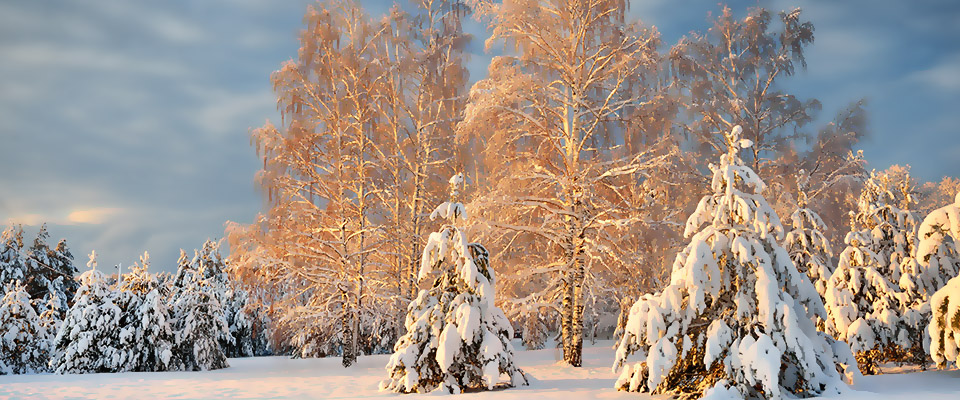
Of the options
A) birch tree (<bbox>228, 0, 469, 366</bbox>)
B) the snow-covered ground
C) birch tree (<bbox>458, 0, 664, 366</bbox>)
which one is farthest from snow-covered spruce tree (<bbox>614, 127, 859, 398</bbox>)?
birch tree (<bbox>228, 0, 469, 366</bbox>)

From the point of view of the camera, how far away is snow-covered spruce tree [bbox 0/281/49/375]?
1906 centimetres

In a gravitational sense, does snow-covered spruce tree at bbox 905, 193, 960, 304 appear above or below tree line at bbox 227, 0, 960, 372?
below

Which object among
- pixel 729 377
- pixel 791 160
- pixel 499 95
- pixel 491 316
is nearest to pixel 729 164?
pixel 729 377

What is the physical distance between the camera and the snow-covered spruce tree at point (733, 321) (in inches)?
319

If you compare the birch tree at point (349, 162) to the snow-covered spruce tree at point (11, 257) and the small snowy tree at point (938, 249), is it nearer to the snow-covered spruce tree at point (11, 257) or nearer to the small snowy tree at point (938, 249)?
the small snowy tree at point (938, 249)

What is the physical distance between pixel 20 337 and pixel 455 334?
1635cm

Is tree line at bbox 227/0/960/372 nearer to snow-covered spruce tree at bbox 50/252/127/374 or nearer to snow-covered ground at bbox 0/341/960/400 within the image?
snow-covered ground at bbox 0/341/960/400

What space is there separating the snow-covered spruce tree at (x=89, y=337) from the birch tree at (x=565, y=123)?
1144 centimetres

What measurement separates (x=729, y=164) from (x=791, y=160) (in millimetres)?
11833

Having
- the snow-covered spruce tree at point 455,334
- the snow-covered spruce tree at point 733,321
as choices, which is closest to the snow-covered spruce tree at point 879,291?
the snow-covered spruce tree at point 733,321

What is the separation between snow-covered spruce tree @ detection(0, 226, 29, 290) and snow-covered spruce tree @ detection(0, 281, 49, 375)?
1143 cm

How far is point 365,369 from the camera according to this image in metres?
16.2

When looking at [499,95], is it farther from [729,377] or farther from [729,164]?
[729,377]

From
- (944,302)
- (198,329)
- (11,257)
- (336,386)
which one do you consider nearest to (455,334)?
(336,386)
